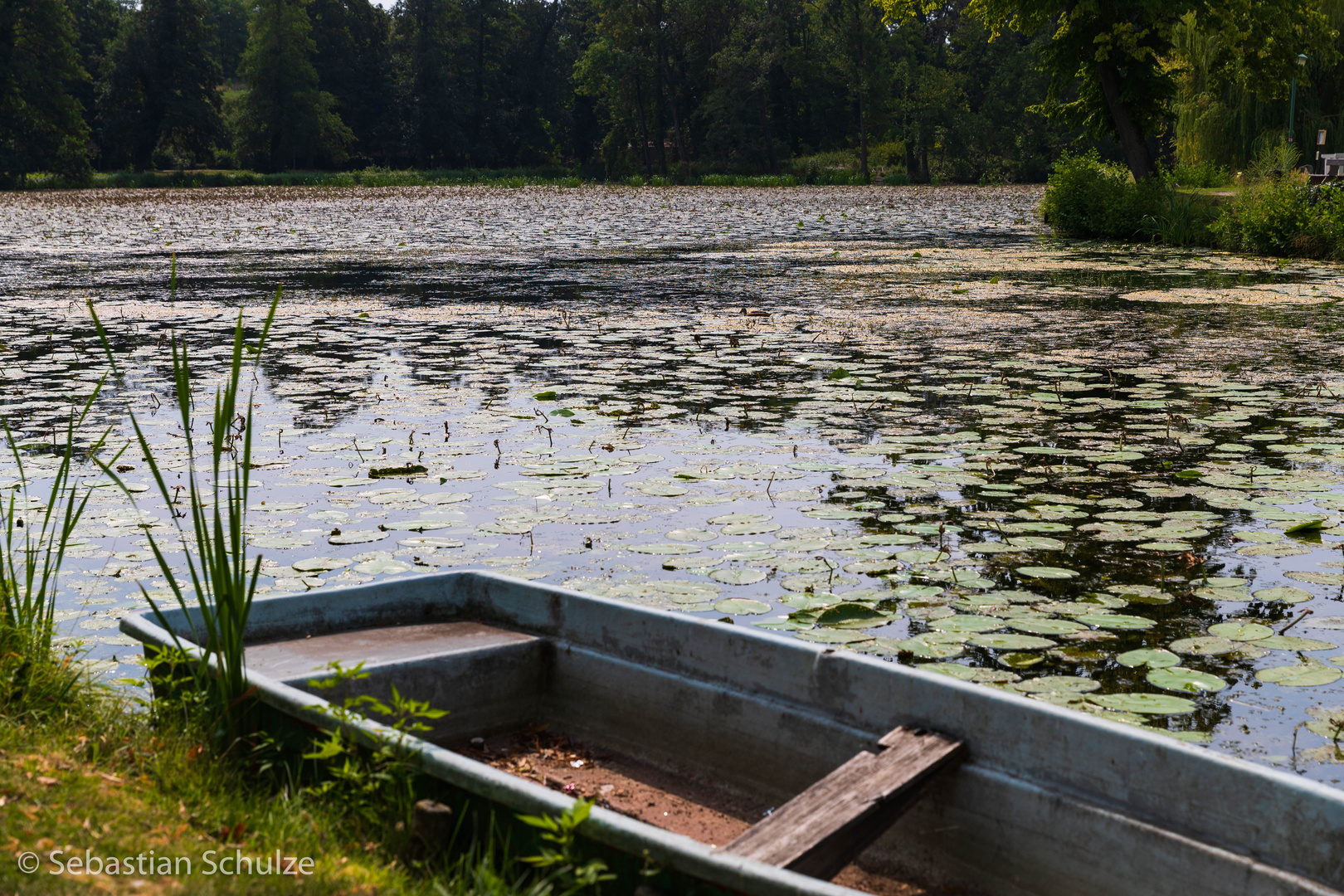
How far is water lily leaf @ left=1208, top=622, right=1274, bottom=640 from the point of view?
3354mm

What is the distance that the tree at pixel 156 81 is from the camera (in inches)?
2298

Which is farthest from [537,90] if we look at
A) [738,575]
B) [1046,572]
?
[1046,572]

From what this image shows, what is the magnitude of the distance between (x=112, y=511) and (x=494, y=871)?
131 inches

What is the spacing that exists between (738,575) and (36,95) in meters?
56.1

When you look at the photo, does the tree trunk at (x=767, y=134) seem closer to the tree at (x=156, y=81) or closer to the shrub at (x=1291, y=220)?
the tree at (x=156, y=81)

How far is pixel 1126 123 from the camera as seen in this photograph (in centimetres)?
2000

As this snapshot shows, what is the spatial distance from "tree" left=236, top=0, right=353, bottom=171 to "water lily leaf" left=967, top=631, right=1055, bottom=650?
63.1 metres

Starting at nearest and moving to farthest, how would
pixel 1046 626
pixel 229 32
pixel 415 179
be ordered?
1. pixel 1046 626
2. pixel 415 179
3. pixel 229 32

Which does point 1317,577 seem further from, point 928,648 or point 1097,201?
point 1097,201

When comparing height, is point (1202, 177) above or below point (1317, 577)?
above

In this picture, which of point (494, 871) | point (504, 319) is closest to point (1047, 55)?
point (504, 319)

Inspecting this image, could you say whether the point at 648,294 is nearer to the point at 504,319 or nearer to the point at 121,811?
the point at 504,319

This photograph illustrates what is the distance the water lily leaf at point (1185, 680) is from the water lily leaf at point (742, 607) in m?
1.11

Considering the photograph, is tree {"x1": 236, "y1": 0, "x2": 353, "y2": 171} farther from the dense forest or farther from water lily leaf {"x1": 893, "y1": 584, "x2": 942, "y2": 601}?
water lily leaf {"x1": 893, "y1": 584, "x2": 942, "y2": 601}
